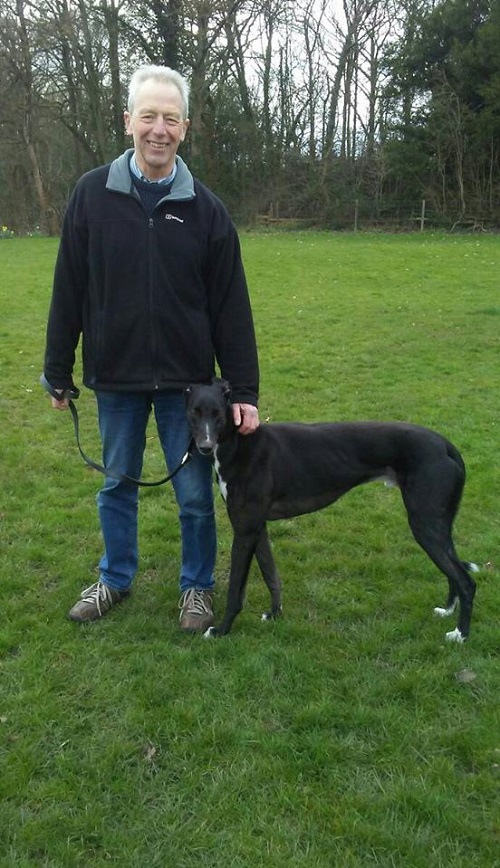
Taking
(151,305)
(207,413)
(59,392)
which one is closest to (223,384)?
(207,413)

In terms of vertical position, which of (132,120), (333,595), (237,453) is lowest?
(333,595)

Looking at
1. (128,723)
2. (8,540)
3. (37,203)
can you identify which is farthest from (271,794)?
(37,203)

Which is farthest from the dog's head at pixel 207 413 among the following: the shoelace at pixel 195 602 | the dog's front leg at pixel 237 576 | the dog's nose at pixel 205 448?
the shoelace at pixel 195 602

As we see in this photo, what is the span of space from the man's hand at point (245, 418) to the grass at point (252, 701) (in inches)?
42.7

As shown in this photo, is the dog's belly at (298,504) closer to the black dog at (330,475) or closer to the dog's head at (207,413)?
the black dog at (330,475)

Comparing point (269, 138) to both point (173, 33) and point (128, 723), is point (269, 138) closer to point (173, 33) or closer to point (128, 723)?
point (173, 33)

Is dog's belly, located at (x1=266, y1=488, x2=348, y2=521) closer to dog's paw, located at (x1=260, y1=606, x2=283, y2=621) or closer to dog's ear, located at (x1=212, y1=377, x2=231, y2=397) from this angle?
dog's paw, located at (x1=260, y1=606, x2=283, y2=621)

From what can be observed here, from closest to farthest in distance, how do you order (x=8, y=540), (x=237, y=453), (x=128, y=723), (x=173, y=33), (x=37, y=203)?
1. (x=128, y=723)
2. (x=237, y=453)
3. (x=8, y=540)
4. (x=173, y=33)
5. (x=37, y=203)

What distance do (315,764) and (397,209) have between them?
30.3 metres

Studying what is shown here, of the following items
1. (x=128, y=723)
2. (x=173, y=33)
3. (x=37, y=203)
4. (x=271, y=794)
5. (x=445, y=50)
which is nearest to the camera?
(x=271, y=794)

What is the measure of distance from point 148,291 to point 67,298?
445 millimetres

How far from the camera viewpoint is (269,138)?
33.9 metres

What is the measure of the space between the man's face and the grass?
2346 mm

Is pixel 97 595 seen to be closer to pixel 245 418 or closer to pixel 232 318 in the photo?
pixel 245 418
